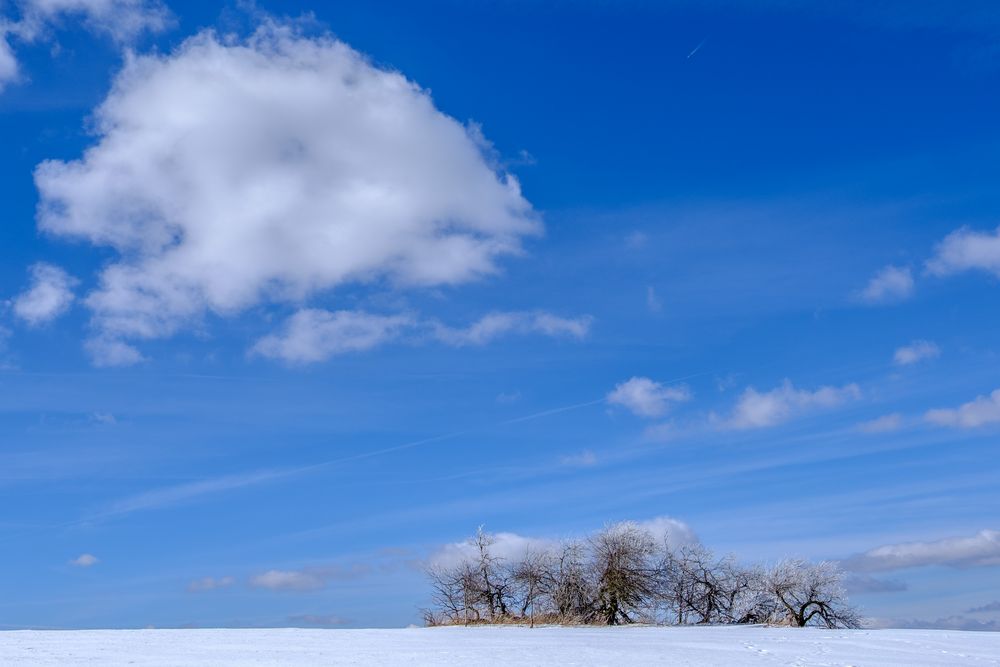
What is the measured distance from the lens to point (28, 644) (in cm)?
2406

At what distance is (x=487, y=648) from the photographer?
24.8 m

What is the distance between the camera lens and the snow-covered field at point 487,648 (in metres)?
21.6

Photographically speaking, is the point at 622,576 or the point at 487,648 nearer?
the point at 487,648

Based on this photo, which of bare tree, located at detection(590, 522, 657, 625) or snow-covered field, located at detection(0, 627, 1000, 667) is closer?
snow-covered field, located at detection(0, 627, 1000, 667)

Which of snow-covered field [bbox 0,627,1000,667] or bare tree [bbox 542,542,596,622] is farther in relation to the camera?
bare tree [bbox 542,542,596,622]

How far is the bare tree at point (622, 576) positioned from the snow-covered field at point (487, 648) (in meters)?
5.64

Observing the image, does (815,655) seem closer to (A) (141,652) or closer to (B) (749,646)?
(B) (749,646)

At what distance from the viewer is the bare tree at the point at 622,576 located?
1560 inches

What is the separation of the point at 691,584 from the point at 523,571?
314 inches

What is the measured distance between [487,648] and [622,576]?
16.3 meters

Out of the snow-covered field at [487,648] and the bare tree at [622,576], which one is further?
the bare tree at [622,576]

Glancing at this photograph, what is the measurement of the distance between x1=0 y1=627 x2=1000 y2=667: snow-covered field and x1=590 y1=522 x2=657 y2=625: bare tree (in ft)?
18.5

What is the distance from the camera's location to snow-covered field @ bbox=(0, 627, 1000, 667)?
2156cm

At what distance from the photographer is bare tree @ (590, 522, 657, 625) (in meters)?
39.6
